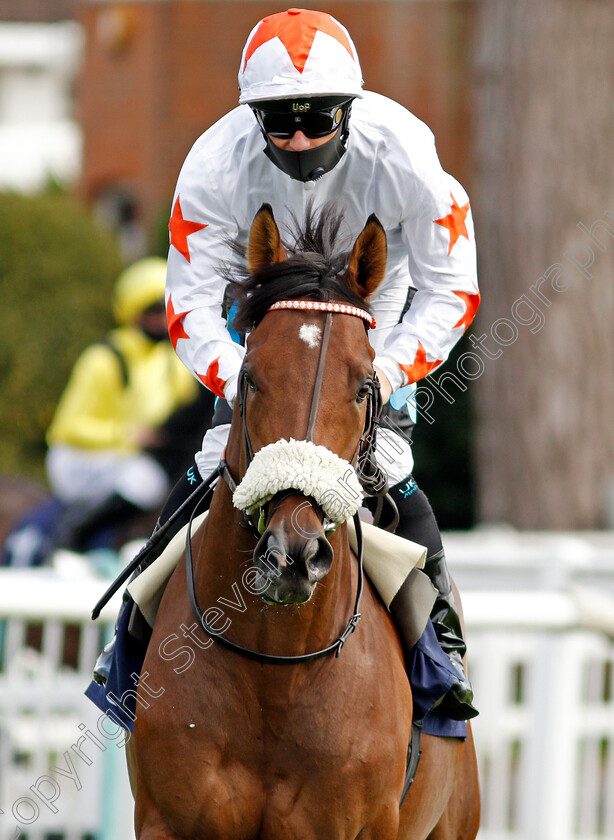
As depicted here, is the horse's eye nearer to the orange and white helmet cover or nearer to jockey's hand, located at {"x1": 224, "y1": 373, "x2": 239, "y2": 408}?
jockey's hand, located at {"x1": 224, "y1": 373, "x2": 239, "y2": 408}

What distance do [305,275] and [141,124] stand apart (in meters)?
16.9

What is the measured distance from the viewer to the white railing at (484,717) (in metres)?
5.23

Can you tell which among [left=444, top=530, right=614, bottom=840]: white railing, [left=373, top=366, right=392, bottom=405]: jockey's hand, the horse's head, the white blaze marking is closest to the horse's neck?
the horse's head

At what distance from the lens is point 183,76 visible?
60.3 ft

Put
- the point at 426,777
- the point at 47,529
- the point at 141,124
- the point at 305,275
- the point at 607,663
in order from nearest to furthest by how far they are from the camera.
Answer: the point at 305,275 → the point at 426,777 → the point at 607,663 → the point at 47,529 → the point at 141,124

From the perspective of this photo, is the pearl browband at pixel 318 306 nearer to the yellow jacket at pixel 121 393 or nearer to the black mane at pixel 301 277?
the black mane at pixel 301 277

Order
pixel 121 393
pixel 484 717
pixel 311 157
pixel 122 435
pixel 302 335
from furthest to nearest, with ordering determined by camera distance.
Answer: pixel 121 393 < pixel 122 435 < pixel 484 717 < pixel 311 157 < pixel 302 335

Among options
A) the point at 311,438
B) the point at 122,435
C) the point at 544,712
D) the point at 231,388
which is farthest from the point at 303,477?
the point at 122,435

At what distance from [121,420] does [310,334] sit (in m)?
4.99

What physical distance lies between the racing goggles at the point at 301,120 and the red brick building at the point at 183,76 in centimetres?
1201

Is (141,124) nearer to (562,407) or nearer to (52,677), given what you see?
(562,407)

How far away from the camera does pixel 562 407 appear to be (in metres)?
9.79

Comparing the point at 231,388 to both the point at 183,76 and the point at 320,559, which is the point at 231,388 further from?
the point at 183,76

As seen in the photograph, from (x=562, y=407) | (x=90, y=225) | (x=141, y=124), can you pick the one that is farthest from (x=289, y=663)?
(x=141, y=124)
